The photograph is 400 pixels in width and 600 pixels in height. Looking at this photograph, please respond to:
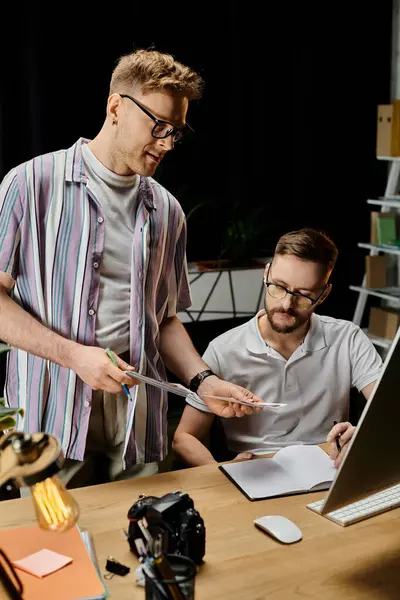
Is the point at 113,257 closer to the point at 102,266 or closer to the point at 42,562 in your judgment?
the point at 102,266

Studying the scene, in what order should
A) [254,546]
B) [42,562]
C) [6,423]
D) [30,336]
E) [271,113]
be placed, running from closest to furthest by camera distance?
[6,423] < [42,562] < [254,546] < [30,336] < [271,113]

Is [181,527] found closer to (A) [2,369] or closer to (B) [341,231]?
(A) [2,369]

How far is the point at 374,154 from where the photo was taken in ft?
18.4

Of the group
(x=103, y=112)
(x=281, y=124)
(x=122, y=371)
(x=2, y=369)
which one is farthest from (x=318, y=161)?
(x=122, y=371)

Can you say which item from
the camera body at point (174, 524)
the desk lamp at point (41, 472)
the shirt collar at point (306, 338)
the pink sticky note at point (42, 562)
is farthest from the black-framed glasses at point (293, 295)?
the desk lamp at point (41, 472)

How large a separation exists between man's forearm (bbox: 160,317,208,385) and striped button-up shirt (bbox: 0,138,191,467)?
0.22 ft

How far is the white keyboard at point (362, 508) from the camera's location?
1.48 metres

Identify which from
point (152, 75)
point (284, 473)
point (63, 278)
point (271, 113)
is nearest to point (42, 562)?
point (284, 473)

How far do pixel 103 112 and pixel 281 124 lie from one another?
1410 mm

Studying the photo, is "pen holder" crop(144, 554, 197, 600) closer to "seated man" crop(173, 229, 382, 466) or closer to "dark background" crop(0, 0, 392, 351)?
"seated man" crop(173, 229, 382, 466)

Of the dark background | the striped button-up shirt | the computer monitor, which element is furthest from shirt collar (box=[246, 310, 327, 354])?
the dark background

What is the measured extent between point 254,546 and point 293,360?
2.79 ft

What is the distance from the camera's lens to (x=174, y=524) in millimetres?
1299

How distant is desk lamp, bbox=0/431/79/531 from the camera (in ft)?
2.72
